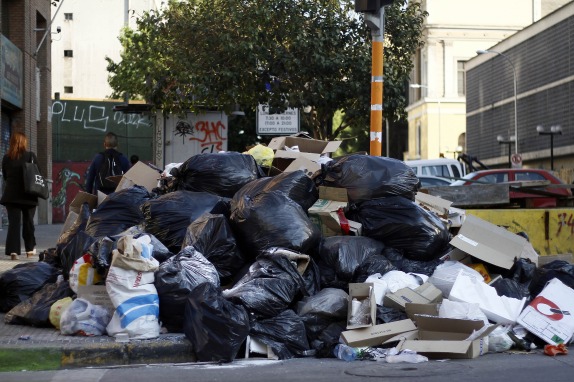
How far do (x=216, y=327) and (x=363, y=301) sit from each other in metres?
1.14

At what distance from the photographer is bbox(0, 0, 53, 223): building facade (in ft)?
67.0

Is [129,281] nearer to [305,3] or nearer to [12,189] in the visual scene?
[12,189]

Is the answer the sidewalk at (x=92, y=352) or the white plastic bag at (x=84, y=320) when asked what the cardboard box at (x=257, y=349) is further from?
the white plastic bag at (x=84, y=320)

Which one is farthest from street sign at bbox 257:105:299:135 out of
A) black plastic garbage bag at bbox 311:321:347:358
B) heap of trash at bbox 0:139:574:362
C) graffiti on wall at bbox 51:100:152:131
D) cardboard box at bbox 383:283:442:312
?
graffiti on wall at bbox 51:100:152:131

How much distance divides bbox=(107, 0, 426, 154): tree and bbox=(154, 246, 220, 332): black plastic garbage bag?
1055cm

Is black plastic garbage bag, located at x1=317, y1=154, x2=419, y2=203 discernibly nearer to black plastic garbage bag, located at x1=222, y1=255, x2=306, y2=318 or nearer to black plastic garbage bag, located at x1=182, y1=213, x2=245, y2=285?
black plastic garbage bag, located at x1=182, y1=213, x2=245, y2=285

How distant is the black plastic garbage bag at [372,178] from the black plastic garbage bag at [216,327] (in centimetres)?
224

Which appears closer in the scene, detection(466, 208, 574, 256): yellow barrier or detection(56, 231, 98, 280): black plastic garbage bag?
detection(56, 231, 98, 280): black plastic garbage bag

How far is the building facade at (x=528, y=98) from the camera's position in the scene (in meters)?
40.5

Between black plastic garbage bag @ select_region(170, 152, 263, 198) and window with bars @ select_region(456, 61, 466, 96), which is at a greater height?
window with bars @ select_region(456, 61, 466, 96)

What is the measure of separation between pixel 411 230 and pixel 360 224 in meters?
0.45

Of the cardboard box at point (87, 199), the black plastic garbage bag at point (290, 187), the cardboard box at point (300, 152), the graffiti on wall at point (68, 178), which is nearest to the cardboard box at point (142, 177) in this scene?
the cardboard box at point (87, 199)

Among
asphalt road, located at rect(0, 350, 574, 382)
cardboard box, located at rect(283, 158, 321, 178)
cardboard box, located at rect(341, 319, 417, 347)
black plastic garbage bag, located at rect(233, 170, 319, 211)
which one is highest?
cardboard box, located at rect(283, 158, 321, 178)

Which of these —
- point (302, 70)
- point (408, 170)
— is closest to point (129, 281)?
point (408, 170)
